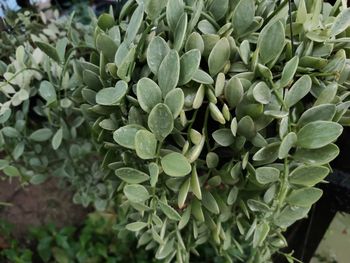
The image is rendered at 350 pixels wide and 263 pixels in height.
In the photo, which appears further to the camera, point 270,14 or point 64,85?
point 64,85

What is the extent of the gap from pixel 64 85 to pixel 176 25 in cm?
28

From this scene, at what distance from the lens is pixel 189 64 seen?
512 millimetres

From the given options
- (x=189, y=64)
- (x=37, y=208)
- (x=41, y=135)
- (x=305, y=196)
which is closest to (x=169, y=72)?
(x=189, y=64)

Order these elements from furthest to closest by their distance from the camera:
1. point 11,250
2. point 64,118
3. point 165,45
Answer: point 11,250 → point 64,118 → point 165,45

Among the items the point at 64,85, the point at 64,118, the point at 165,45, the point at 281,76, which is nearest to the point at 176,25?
the point at 165,45

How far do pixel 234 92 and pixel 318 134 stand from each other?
107 mm

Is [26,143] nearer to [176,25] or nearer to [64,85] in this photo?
[64,85]

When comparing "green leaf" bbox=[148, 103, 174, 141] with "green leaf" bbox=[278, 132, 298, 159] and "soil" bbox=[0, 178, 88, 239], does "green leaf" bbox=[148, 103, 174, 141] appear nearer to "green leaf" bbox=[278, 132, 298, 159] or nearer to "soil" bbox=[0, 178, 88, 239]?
"green leaf" bbox=[278, 132, 298, 159]

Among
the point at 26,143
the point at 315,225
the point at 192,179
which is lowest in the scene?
the point at 315,225

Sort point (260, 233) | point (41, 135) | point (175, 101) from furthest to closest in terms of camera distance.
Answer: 1. point (41, 135)
2. point (260, 233)
3. point (175, 101)

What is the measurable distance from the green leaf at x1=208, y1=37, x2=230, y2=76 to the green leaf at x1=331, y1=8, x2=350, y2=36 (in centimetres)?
13

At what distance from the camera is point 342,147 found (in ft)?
2.26

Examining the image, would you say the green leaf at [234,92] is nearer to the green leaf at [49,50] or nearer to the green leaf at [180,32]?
the green leaf at [180,32]

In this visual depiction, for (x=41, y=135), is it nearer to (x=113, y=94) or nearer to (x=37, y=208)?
(x=113, y=94)
